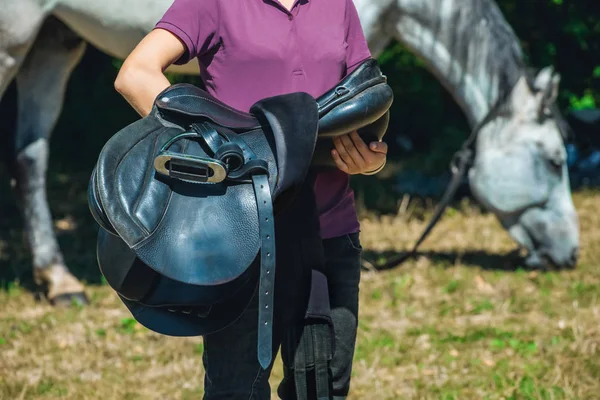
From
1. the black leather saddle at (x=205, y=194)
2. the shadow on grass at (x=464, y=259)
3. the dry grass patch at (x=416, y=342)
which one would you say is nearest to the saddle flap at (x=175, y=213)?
the black leather saddle at (x=205, y=194)

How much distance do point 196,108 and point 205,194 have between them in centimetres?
17

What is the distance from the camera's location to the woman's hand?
→ 1.93 meters

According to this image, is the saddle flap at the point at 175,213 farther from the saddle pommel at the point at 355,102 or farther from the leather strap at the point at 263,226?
the saddle pommel at the point at 355,102

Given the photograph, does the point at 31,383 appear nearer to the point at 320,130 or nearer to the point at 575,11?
the point at 320,130

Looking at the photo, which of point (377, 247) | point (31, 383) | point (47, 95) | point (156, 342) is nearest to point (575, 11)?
point (377, 247)

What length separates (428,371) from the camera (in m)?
3.46

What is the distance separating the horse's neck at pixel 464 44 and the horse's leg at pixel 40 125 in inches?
66.7

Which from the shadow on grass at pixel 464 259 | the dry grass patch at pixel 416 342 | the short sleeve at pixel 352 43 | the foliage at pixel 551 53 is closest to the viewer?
the short sleeve at pixel 352 43

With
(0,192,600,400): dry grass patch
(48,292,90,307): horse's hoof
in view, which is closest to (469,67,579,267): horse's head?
(0,192,600,400): dry grass patch

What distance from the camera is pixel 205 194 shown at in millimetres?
1733

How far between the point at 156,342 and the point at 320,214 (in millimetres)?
1988

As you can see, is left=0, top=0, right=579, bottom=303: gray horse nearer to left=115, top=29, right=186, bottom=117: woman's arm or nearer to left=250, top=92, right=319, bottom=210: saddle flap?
left=115, top=29, right=186, bottom=117: woman's arm

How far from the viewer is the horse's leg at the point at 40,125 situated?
465 cm

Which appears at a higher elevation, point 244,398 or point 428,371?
point 244,398
